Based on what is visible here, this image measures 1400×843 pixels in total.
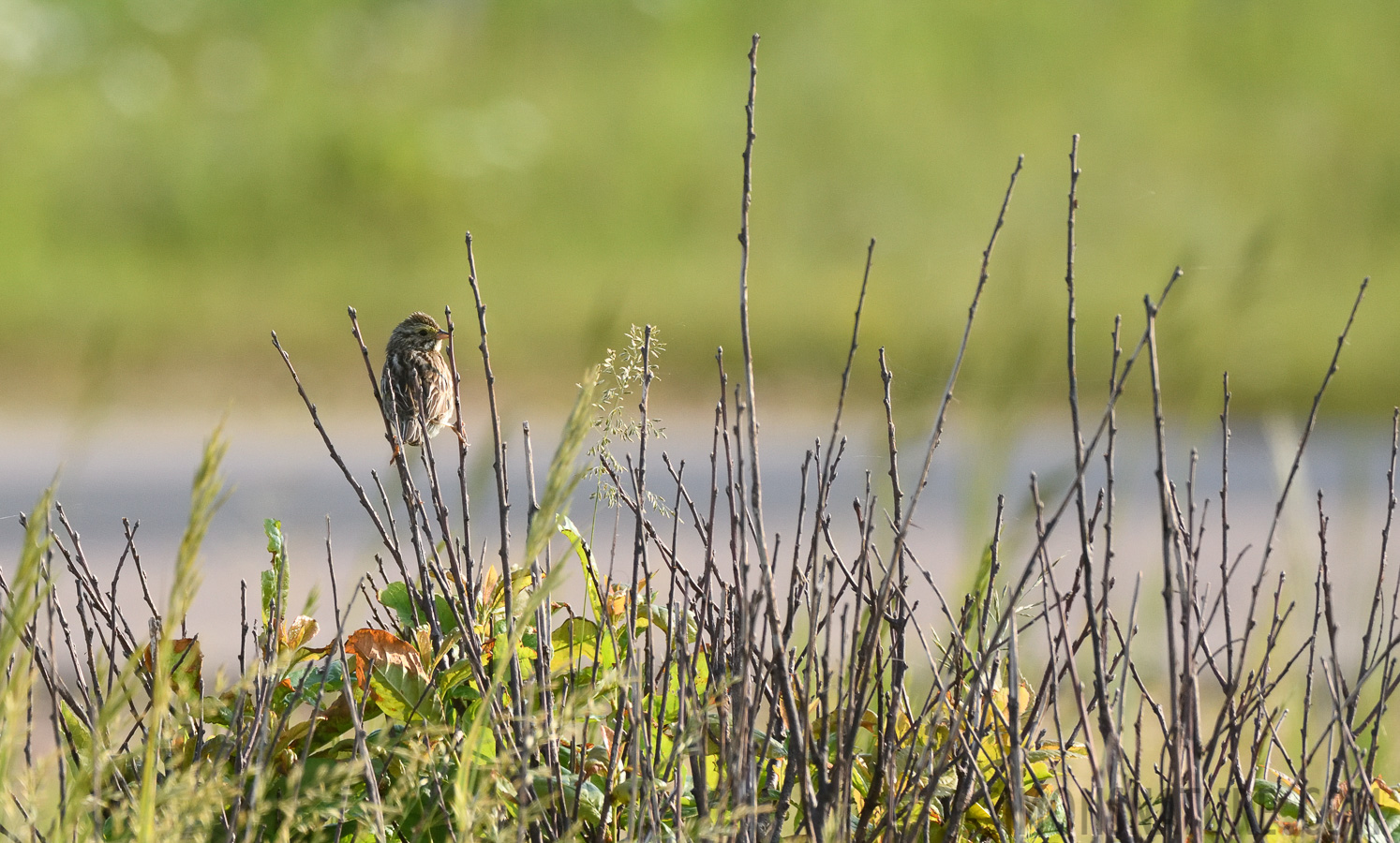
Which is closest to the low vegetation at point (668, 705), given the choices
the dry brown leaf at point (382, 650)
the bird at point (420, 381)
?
the dry brown leaf at point (382, 650)

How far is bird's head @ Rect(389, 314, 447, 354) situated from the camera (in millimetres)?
2982

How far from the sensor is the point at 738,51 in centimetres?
1302

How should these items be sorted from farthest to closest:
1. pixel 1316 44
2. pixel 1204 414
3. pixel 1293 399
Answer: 1. pixel 1316 44
2. pixel 1293 399
3. pixel 1204 414

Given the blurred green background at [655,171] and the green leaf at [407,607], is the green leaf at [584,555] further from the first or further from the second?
the blurred green background at [655,171]

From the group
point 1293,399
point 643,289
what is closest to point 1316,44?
point 1293,399

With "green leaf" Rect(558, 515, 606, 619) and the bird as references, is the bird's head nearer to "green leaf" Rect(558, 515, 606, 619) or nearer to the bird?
the bird

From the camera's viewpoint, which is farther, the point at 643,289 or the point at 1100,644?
the point at 643,289

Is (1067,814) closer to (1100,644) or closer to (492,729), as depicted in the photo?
(1100,644)

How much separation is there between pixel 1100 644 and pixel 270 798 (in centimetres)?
98

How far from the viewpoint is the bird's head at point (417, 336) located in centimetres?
298

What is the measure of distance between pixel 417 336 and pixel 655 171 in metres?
9.63

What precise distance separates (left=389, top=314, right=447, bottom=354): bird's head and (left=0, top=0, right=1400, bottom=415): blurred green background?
729 cm

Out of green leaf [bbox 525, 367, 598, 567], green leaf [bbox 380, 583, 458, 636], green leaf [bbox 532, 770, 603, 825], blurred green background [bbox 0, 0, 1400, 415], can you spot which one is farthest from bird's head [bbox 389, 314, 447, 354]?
blurred green background [bbox 0, 0, 1400, 415]

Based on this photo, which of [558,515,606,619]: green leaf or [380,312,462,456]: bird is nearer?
[558,515,606,619]: green leaf
